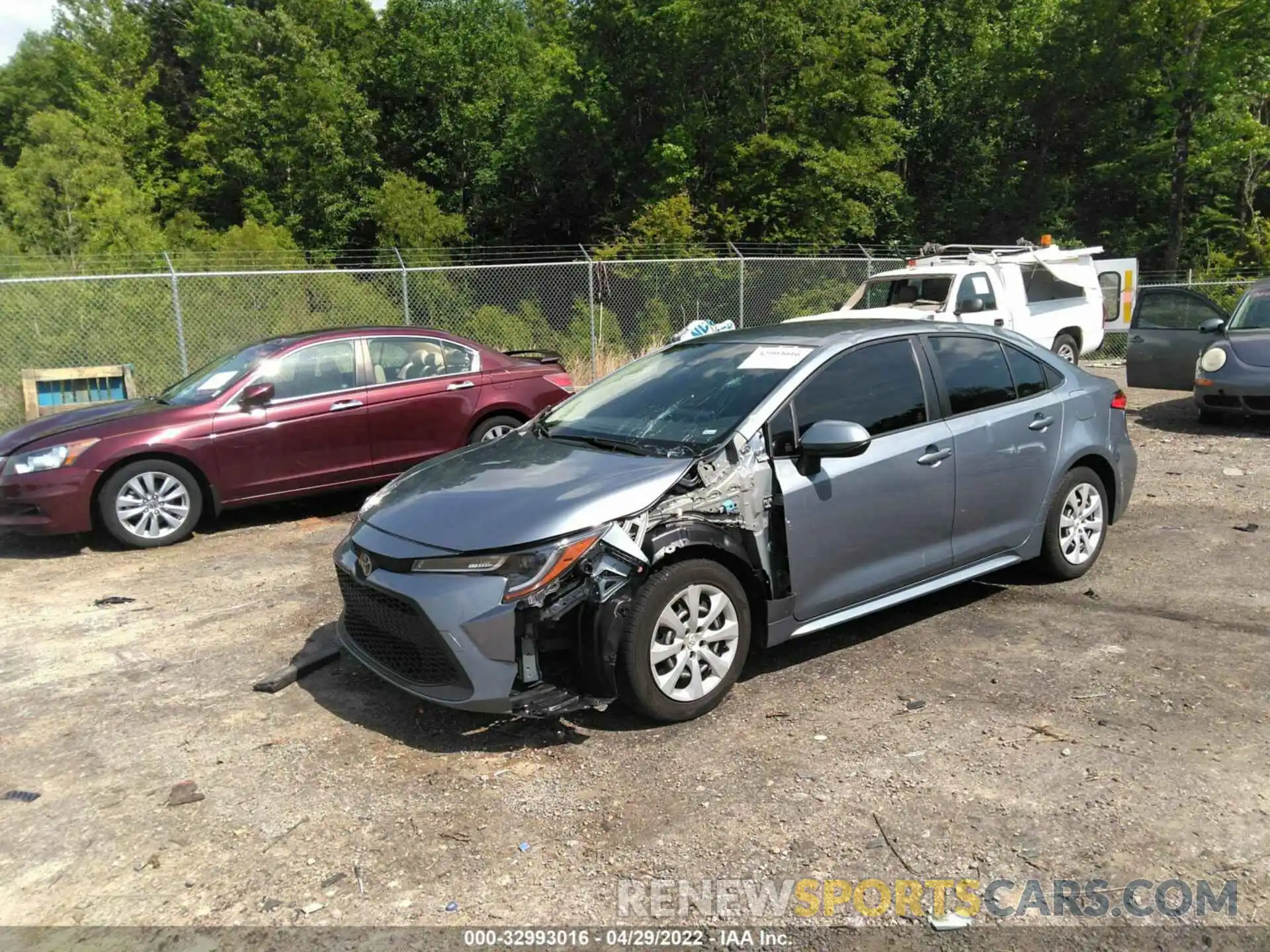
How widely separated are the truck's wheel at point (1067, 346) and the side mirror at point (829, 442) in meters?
10.9

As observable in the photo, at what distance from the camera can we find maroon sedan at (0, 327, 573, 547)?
6.96 meters

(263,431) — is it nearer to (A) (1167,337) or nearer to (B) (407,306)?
(B) (407,306)

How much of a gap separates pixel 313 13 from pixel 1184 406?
40491mm

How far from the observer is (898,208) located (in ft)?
118

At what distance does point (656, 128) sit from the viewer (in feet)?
112

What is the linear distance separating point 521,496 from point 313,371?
445cm

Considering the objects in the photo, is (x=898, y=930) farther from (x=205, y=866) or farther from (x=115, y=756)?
(x=115, y=756)

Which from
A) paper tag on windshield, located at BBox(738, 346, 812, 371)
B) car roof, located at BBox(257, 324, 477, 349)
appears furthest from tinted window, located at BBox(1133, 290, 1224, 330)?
paper tag on windshield, located at BBox(738, 346, 812, 371)

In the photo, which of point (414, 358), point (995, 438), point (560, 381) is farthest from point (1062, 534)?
point (414, 358)

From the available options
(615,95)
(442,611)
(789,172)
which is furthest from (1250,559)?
(615,95)

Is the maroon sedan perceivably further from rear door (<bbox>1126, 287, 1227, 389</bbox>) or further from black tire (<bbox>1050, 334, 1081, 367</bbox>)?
black tire (<bbox>1050, 334, 1081, 367</bbox>)

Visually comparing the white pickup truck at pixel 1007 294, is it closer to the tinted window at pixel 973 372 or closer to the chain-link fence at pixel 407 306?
the chain-link fence at pixel 407 306

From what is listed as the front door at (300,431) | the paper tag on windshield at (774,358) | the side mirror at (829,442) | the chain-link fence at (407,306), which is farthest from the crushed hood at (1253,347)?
the front door at (300,431)

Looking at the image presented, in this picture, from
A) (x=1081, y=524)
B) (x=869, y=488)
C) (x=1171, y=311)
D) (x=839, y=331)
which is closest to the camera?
(x=869, y=488)
